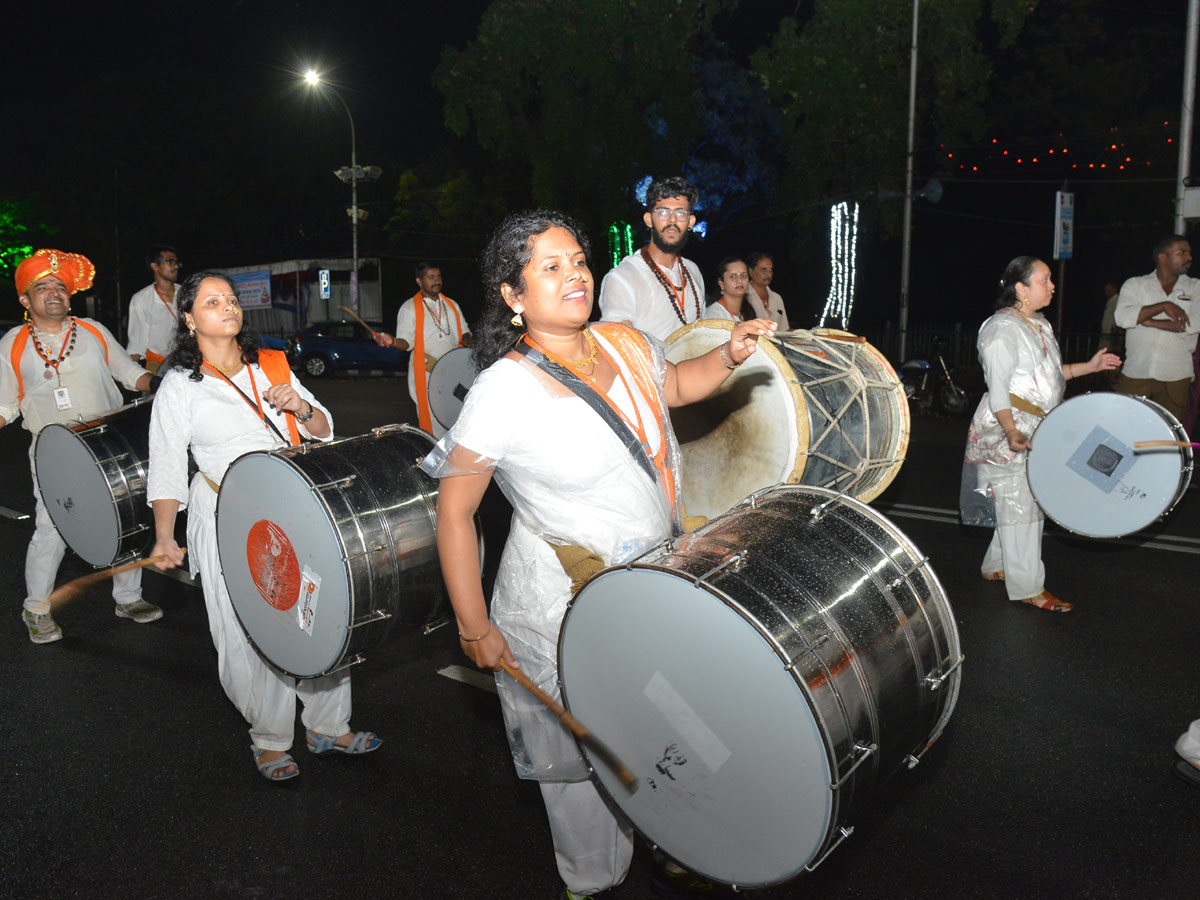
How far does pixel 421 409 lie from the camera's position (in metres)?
8.20

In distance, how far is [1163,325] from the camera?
23.8 feet

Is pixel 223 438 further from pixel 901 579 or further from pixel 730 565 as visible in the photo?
pixel 901 579

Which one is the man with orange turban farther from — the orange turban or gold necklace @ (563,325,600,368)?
gold necklace @ (563,325,600,368)

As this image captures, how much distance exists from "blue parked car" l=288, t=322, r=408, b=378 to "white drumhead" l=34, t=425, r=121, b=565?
18333 millimetres

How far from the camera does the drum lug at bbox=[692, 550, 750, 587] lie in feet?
6.91

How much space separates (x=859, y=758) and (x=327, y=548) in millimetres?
1821

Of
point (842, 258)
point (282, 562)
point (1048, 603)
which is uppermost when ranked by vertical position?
point (842, 258)

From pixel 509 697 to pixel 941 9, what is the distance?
23.1 meters

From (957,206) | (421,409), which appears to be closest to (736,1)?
(957,206)

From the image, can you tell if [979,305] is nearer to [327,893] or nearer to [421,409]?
[421,409]

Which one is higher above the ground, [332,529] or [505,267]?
[505,267]

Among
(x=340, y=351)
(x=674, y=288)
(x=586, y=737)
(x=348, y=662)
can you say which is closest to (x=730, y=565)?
(x=586, y=737)

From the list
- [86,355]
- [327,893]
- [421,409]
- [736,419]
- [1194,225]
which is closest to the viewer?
[327,893]

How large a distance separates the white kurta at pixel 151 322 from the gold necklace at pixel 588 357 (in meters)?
5.46
